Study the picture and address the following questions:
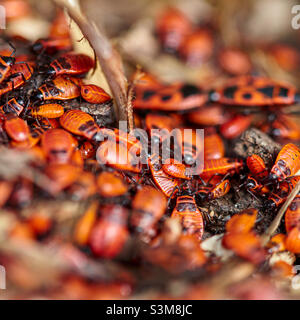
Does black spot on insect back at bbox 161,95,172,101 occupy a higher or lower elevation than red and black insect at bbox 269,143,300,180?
higher

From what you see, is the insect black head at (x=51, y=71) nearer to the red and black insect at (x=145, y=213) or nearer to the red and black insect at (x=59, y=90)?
the red and black insect at (x=59, y=90)

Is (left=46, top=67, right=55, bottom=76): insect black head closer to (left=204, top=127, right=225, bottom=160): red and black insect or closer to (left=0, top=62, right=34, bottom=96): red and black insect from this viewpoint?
(left=0, top=62, right=34, bottom=96): red and black insect

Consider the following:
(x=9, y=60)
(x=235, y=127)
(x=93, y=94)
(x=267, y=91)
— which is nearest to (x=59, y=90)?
(x=93, y=94)

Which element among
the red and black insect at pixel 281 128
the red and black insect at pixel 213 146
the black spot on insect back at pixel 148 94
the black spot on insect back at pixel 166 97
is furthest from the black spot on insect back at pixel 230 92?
the black spot on insect back at pixel 148 94

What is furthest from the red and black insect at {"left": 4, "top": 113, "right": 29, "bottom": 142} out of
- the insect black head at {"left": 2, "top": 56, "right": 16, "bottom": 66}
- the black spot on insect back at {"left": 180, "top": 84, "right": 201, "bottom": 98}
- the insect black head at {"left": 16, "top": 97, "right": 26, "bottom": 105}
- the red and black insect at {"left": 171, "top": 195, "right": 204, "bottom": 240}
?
the black spot on insect back at {"left": 180, "top": 84, "right": 201, "bottom": 98}

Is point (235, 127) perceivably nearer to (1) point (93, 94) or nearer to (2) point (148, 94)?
(2) point (148, 94)
